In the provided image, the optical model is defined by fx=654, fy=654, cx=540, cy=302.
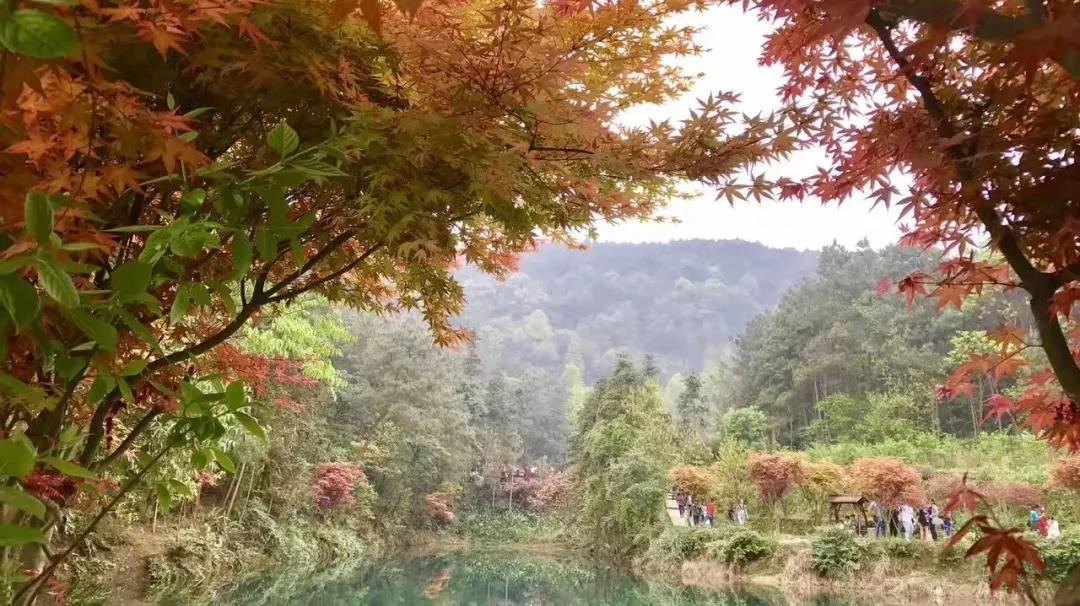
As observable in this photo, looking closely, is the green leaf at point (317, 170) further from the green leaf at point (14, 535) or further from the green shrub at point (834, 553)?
the green shrub at point (834, 553)

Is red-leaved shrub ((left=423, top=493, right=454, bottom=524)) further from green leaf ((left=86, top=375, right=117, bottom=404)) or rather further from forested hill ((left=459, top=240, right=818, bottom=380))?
forested hill ((left=459, top=240, right=818, bottom=380))

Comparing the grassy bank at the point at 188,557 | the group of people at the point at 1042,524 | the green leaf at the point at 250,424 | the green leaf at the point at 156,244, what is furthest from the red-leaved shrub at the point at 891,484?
the green leaf at the point at 156,244

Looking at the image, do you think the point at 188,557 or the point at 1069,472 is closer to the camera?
the point at 188,557

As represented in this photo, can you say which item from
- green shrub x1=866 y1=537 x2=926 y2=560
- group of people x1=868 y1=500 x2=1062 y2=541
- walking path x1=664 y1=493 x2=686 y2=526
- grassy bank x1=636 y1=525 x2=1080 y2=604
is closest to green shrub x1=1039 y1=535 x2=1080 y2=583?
grassy bank x1=636 y1=525 x2=1080 y2=604

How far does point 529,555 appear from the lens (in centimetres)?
1834

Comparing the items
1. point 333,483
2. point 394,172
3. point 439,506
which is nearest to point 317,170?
point 394,172

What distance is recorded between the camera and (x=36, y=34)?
0.42 metres

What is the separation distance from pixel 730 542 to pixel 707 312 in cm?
6651

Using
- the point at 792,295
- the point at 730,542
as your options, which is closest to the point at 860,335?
the point at 792,295

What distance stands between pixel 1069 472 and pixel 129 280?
37.3 feet

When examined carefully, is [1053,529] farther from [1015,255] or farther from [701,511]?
[1015,255]

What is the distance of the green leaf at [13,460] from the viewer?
1.58 ft

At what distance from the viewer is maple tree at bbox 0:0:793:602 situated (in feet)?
3.40

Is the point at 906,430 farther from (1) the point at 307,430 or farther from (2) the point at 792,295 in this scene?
(1) the point at 307,430
